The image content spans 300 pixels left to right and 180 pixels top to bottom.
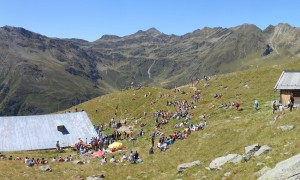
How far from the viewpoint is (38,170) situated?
44406 millimetres

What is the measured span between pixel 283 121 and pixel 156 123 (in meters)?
46.2

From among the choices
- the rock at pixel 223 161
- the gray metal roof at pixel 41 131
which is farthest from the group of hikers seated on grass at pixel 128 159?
the gray metal roof at pixel 41 131

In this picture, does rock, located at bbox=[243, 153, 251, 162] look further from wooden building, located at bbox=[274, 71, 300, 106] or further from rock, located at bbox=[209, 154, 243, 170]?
wooden building, located at bbox=[274, 71, 300, 106]

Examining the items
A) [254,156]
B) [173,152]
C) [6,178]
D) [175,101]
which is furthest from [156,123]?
[254,156]

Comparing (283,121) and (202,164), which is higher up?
(283,121)

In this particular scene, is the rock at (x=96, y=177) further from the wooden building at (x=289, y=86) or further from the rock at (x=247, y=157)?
the wooden building at (x=289, y=86)

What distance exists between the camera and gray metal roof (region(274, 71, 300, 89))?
6300 cm

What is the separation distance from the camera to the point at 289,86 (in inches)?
2491

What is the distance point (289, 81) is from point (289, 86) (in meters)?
1.29

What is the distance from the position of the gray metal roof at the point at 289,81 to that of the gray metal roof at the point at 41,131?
3626 cm

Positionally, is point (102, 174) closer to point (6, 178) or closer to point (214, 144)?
point (6, 178)

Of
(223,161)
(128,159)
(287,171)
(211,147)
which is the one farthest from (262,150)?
(128,159)

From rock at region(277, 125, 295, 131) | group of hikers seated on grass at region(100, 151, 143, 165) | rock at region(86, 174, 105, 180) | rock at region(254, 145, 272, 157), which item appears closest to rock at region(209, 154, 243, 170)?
rock at region(254, 145, 272, 157)

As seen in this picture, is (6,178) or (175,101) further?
(175,101)
